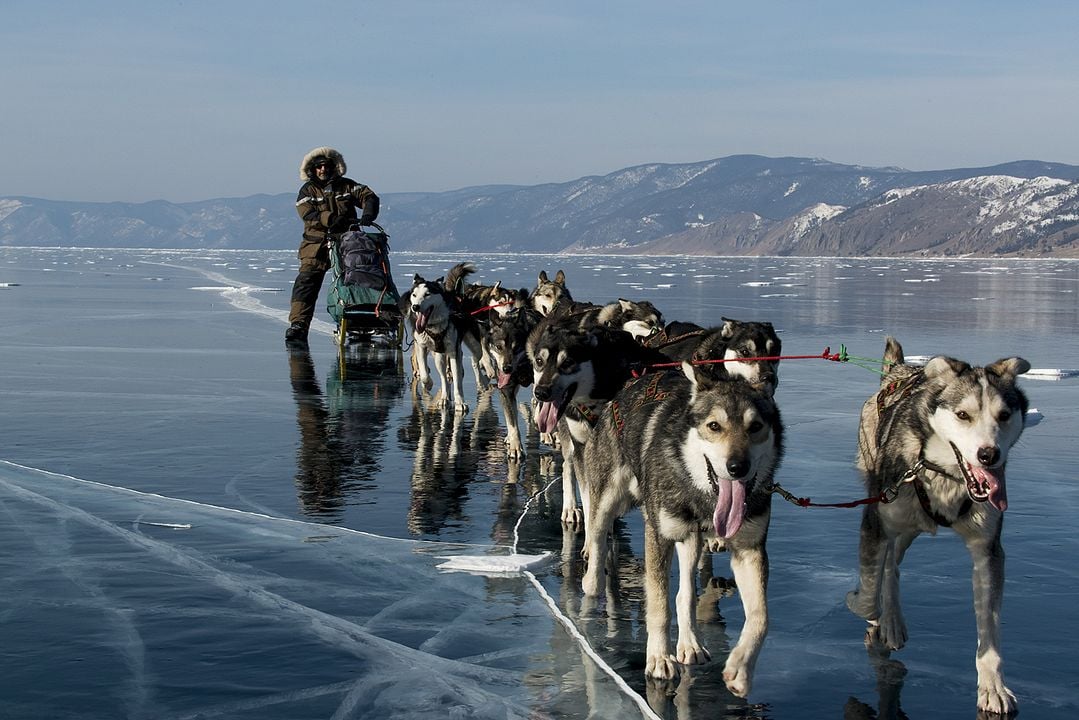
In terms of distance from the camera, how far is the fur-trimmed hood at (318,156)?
16.4 metres

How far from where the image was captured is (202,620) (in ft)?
17.6

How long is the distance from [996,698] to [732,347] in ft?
13.5

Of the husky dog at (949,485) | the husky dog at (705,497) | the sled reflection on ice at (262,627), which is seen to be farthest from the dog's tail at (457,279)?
the husky dog at (949,485)

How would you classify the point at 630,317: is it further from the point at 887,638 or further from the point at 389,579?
the point at 887,638

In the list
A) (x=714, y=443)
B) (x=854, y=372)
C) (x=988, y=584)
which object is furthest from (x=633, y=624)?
(x=854, y=372)

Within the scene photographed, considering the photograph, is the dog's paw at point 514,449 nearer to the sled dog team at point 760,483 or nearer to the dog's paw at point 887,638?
the sled dog team at point 760,483

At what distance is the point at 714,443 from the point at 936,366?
1.03 m

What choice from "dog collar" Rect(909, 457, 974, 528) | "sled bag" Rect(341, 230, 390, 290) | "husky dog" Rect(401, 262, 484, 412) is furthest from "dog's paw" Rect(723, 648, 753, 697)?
"sled bag" Rect(341, 230, 390, 290)

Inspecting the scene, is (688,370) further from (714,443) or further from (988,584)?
(988,584)

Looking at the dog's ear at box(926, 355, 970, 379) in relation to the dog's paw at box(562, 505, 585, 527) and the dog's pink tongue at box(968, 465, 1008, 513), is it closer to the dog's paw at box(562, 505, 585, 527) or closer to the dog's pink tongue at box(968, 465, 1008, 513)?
the dog's pink tongue at box(968, 465, 1008, 513)

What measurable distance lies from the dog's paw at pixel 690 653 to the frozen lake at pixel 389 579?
50 mm

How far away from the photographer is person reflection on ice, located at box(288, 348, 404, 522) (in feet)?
27.0

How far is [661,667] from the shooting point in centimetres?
475

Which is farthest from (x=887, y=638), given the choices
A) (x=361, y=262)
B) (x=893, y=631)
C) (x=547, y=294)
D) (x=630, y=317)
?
(x=361, y=262)
